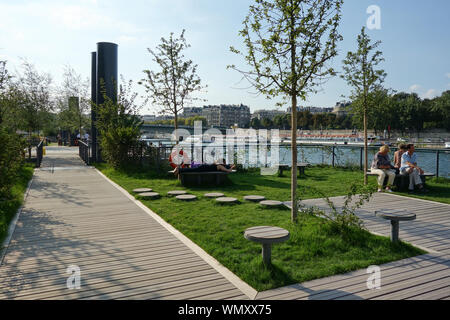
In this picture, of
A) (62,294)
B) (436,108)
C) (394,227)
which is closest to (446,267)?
(394,227)

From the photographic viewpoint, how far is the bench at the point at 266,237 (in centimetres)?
403

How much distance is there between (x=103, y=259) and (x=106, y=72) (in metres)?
15.5

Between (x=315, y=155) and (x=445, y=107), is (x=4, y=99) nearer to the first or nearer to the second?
(x=315, y=155)

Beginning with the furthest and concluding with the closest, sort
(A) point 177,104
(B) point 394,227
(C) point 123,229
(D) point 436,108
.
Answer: (D) point 436,108
(A) point 177,104
(C) point 123,229
(B) point 394,227

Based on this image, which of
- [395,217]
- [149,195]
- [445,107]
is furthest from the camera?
[445,107]

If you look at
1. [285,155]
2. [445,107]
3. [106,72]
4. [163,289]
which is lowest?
[163,289]

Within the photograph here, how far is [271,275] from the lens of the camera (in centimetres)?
397

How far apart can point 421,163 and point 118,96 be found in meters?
15.8

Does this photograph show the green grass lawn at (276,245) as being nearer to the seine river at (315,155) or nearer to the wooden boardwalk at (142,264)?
the wooden boardwalk at (142,264)

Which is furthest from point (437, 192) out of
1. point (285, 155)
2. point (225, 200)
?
point (285, 155)

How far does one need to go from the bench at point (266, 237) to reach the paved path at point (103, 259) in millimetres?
574

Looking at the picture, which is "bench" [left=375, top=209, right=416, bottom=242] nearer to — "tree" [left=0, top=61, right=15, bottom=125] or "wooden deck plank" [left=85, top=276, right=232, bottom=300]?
"wooden deck plank" [left=85, top=276, right=232, bottom=300]

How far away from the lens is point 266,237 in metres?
4.04

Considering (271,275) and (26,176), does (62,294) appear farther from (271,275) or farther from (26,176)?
(26,176)
